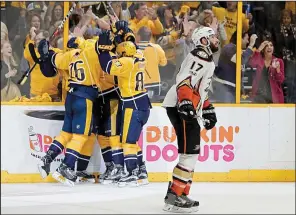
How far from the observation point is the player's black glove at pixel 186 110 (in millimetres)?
5781

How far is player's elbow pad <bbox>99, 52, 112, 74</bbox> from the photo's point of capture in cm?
720

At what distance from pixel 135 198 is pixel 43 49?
1.78 m

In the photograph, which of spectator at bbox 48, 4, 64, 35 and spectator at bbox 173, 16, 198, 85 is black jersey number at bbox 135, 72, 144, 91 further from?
spectator at bbox 48, 4, 64, 35

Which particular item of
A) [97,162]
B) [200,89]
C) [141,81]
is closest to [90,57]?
[141,81]

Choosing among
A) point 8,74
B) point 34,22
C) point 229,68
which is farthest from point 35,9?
point 229,68

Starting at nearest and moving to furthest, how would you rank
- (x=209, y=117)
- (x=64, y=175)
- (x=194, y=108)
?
(x=194, y=108) < (x=209, y=117) < (x=64, y=175)

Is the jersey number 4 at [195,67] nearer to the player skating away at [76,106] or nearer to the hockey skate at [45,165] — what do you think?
the player skating away at [76,106]

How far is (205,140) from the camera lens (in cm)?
778

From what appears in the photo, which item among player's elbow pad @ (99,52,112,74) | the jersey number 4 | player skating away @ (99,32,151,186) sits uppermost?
the jersey number 4

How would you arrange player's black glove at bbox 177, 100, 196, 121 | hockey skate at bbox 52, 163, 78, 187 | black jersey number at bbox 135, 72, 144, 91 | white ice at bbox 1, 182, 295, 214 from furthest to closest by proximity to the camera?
black jersey number at bbox 135, 72, 144, 91 → hockey skate at bbox 52, 163, 78, 187 → white ice at bbox 1, 182, 295, 214 → player's black glove at bbox 177, 100, 196, 121

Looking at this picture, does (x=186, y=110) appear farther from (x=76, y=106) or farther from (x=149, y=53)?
(x=149, y=53)

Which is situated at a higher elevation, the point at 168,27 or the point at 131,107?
the point at 168,27

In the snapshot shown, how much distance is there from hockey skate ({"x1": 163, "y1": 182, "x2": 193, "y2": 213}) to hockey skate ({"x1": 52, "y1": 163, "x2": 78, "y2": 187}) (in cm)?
154

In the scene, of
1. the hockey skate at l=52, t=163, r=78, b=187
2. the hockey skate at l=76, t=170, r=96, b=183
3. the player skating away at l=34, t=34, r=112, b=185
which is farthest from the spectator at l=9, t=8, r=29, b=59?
the hockey skate at l=76, t=170, r=96, b=183
